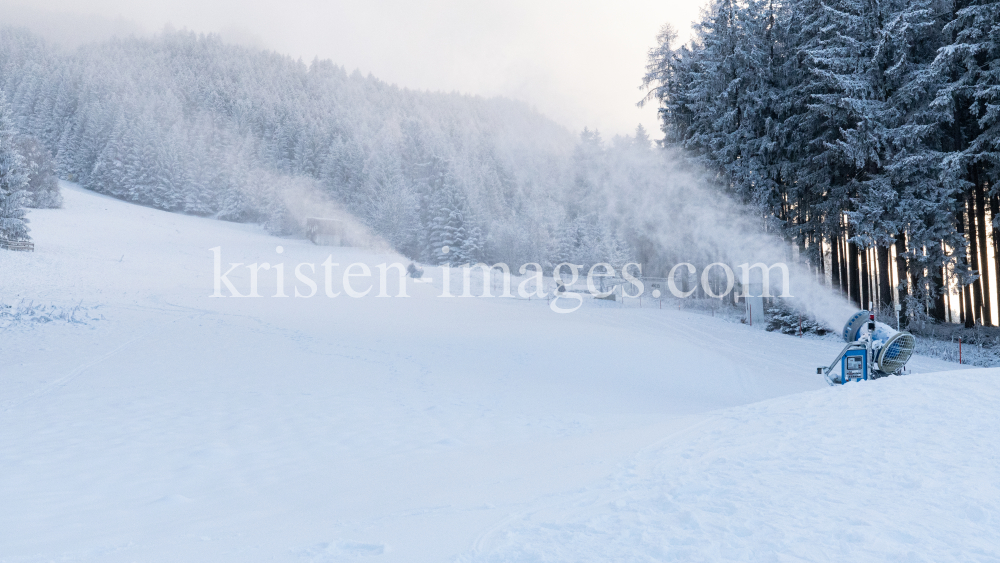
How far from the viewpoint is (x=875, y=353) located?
30.9 feet

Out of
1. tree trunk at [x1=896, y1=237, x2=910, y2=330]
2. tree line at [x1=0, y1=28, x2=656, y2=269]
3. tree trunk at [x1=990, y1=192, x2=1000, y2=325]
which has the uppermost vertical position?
tree line at [x1=0, y1=28, x2=656, y2=269]

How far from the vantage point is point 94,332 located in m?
16.0

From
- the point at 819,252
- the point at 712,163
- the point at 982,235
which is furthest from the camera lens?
the point at 712,163

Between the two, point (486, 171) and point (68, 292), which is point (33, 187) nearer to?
point (68, 292)

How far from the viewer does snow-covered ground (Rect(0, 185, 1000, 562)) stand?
345 cm

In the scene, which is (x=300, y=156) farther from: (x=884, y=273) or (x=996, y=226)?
(x=996, y=226)

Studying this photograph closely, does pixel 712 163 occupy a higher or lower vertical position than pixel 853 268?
higher

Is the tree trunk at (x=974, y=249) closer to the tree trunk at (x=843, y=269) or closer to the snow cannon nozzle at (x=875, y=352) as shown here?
the tree trunk at (x=843, y=269)

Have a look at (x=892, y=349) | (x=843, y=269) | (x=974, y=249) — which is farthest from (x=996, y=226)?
(x=892, y=349)

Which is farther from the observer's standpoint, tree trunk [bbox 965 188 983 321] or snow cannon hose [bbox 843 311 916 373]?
tree trunk [bbox 965 188 983 321]

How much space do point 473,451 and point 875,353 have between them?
7587 millimetres

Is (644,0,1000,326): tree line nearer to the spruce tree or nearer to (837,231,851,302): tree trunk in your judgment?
(837,231,851,302): tree trunk

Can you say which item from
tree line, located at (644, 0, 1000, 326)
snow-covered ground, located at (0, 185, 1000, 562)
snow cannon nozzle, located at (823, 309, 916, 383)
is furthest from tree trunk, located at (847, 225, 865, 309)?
snow cannon nozzle, located at (823, 309, 916, 383)

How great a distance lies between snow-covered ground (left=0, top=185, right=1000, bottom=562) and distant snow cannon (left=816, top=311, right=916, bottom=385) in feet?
4.63
